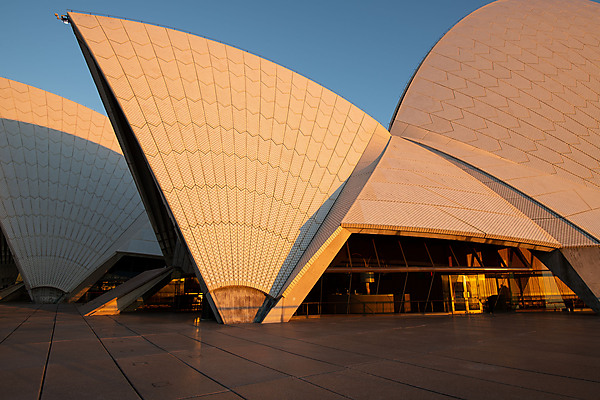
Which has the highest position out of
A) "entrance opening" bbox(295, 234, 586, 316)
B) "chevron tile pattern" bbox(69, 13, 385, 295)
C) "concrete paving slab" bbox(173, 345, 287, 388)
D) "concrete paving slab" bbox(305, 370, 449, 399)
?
"chevron tile pattern" bbox(69, 13, 385, 295)

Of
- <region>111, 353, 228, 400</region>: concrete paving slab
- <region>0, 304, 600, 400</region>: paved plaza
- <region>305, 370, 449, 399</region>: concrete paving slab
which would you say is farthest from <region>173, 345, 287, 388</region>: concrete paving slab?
<region>305, 370, 449, 399</region>: concrete paving slab

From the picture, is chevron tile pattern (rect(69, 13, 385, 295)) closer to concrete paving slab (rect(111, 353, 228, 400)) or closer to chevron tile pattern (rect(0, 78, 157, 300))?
concrete paving slab (rect(111, 353, 228, 400))

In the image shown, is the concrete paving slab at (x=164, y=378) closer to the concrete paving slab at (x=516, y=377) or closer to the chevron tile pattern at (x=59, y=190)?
the concrete paving slab at (x=516, y=377)

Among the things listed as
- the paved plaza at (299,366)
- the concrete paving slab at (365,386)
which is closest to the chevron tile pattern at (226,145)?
the paved plaza at (299,366)

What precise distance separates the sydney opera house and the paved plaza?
14.0 ft

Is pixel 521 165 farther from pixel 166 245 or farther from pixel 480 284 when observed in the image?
pixel 166 245

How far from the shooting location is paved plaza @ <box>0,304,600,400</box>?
3.42 metres

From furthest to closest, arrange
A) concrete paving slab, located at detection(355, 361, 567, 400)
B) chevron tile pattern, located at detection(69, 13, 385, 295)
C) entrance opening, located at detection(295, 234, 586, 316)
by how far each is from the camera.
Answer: entrance opening, located at detection(295, 234, 586, 316)
chevron tile pattern, located at detection(69, 13, 385, 295)
concrete paving slab, located at detection(355, 361, 567, 400)

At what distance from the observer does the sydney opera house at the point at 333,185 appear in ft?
37.7

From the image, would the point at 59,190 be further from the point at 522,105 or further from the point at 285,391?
the point at 522,105

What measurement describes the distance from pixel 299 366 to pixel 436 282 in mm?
13022

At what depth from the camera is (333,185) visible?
543 inches

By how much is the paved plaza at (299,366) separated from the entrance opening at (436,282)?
654cm

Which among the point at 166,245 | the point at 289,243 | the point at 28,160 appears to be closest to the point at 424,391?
the point at 289,243
